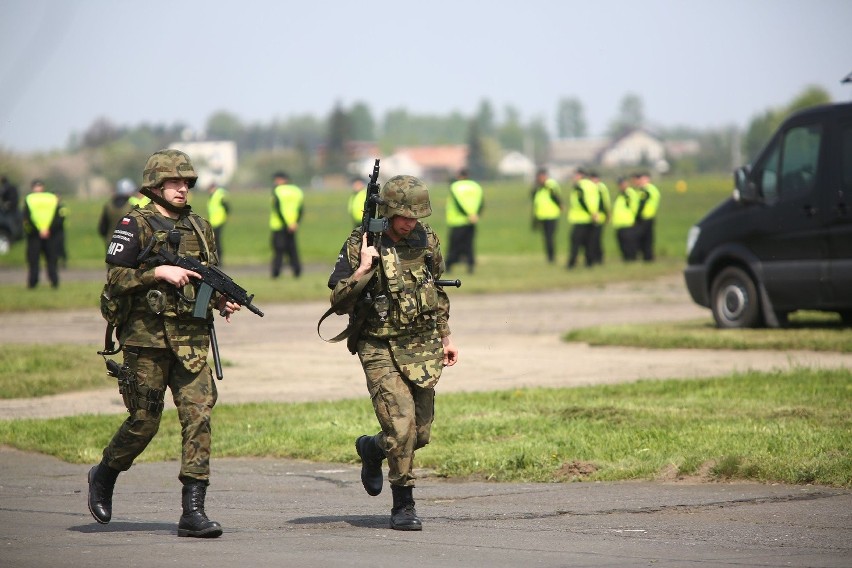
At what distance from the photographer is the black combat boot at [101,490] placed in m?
7.63

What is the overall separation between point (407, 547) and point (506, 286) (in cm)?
1873

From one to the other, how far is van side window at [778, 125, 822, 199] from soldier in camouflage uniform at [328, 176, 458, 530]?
9.24 metres

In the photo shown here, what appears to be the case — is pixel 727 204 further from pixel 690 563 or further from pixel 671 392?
pixel 690 563

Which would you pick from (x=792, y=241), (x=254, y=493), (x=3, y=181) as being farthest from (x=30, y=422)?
(x=3, y=181)

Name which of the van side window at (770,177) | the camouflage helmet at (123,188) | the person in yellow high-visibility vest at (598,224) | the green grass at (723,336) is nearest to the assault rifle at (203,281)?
the green grass at (723,336)

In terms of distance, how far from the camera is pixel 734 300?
16859 mm

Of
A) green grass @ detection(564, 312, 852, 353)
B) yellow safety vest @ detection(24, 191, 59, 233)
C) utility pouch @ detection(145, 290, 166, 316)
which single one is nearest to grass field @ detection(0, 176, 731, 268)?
yellow safety vest @ detection(24, 191, 59, 233)

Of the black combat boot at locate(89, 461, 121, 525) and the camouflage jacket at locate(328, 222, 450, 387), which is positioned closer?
the camouflage jacket at locate(328, 222, 450, 387)

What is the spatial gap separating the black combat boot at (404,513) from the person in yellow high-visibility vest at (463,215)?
20896 millimetres

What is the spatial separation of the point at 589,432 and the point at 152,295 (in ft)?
13.1

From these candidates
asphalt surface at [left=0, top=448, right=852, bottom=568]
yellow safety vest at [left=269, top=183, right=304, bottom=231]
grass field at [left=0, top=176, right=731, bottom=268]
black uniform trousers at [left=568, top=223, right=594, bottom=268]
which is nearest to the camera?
asphalt surface at [left=0, top=448, right=852, bottom=568]

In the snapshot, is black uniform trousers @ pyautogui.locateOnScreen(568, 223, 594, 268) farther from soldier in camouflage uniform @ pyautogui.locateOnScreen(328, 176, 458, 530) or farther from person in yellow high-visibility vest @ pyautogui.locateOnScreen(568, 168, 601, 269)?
soldier in camouflage uniform @ pyautogui.locateOnScreen(328, 176, 458, 530)

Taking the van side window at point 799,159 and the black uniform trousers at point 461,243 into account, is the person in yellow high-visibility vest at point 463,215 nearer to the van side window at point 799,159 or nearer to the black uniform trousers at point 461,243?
the black uniform trousers at point 461,243

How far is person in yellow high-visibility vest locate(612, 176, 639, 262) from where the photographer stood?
31.6 meters
